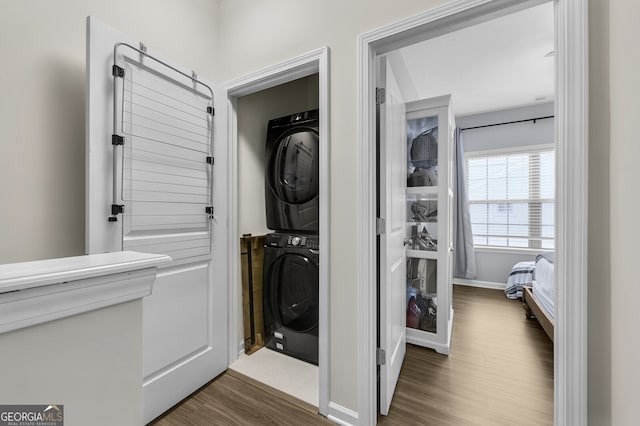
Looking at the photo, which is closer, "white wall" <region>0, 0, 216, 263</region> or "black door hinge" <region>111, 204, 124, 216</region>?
"white wall" <region>0, 0, 216, 263</region>

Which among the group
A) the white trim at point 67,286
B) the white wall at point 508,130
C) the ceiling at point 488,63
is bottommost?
the white trim at point 67,286

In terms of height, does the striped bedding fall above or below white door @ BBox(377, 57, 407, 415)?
below

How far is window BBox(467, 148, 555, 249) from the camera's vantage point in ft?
13.0

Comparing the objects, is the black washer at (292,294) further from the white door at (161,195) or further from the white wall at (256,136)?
the white door at (161,195)

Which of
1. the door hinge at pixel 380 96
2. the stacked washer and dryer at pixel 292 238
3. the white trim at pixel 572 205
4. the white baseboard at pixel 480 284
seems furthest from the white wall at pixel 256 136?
the white baseboard at pixel 480 284

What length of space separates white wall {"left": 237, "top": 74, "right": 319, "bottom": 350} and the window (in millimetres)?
3166

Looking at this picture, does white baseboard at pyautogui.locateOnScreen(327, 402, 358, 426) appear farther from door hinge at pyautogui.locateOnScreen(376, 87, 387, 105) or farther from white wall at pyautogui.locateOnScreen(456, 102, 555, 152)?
white wall at pyautogui.locateOnScreen(456, 102, 555, 152)

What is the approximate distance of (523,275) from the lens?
3.53 m

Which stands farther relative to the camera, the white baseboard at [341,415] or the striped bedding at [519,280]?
the striped bedding at [519,280]

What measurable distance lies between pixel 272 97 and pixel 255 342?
2185 mm

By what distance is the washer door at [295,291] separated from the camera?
2.08m

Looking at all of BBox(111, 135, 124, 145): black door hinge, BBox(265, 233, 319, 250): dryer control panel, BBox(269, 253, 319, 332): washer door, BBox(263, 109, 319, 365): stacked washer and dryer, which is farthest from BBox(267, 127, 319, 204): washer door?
BBox(111, 135, 124, 145): black door hinge

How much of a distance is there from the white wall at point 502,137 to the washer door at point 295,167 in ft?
11.2

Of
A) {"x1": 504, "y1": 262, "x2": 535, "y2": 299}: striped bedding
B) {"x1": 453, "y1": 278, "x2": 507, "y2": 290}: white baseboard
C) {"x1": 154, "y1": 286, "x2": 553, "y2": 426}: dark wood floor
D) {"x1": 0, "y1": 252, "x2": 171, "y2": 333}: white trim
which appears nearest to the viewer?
{"x1": 0, "y1": 252, "x2": 171, "y2": 333}: white trim
